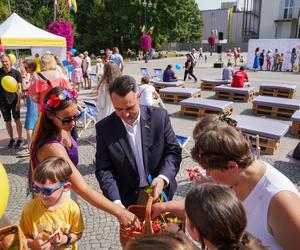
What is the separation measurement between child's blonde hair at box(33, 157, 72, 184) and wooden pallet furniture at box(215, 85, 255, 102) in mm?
10193

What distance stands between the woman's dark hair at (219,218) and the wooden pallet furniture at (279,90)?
37.6 feet

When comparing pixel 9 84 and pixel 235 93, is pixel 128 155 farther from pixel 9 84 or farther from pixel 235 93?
pixel 235 93

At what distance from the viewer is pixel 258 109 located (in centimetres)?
975

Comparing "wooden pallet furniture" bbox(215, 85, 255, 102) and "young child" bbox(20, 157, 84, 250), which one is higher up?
"young child" bbox(20, 157, 84, 250)

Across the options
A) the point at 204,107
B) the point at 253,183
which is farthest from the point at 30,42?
the point at 253,183

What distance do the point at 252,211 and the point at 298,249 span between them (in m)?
0.29

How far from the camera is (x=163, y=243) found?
3.42ft

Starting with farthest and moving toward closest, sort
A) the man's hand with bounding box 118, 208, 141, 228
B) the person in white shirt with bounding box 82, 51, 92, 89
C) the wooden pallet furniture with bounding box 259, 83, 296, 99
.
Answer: the person in white shirt with bounding box 82, 51, 92, 89 < the wooden pallet furniture with bounding box 259, 83, 296, 99 < the man's hand with bounding box 118, 208, 141, 228

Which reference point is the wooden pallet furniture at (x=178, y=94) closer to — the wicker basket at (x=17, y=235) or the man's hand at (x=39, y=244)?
the man's hand at (x=39, y=244)

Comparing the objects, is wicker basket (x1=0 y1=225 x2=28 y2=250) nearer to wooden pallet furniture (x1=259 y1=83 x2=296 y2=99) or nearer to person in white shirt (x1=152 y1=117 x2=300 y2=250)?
person in white shirt (x1=152 y1=117 x2=300 y2=250)

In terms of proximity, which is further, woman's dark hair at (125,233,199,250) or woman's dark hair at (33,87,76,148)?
woman's dark hair at (33,87,76,148)

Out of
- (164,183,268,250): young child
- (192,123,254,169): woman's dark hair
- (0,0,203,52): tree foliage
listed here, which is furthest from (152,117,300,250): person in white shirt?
(0,0,203,52): tree foliage

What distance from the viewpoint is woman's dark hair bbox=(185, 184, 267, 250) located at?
125 centimetres

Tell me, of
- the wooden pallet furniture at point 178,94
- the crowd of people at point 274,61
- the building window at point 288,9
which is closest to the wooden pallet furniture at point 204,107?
the wooden pallet furniture at point 178,94
